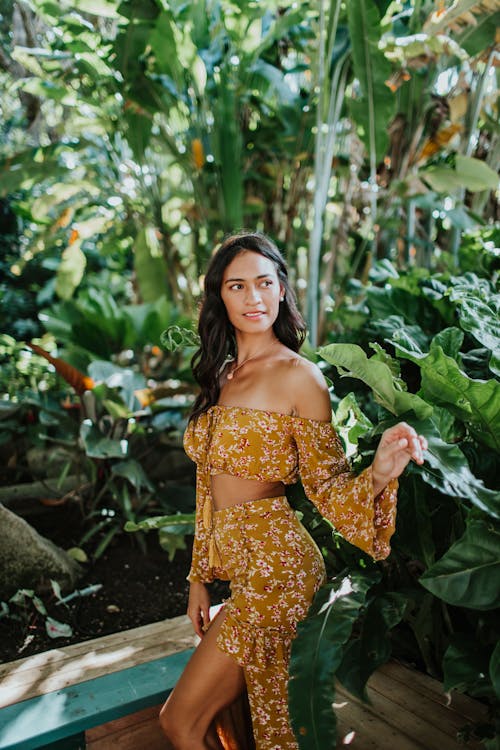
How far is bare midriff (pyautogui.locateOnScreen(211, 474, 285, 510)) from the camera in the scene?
1529 millimetres

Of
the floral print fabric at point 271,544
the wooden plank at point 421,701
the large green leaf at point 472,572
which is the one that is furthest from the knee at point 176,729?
the large green leaf at point 472,572

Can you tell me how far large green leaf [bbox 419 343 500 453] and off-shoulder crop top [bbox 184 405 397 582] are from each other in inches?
9.8

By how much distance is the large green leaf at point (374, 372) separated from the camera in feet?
4.25

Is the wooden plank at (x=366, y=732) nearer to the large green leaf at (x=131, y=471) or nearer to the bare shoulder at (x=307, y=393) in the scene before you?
the bare shoulder at (x=307, y=393)

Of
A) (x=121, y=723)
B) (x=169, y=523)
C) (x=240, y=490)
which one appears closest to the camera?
(x=240, y=490)

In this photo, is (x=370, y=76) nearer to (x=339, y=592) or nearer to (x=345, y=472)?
(x=345, y=472)

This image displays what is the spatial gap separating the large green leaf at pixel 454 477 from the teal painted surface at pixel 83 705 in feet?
3.42

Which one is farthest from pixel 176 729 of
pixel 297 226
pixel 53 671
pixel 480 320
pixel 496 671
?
pixel 297 226

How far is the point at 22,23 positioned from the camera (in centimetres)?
500

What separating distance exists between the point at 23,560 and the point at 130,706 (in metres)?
0.97

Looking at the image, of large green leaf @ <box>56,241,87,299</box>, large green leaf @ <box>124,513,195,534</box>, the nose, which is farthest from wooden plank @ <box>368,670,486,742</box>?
large green leaf @ <box>56,241,87,299</box>

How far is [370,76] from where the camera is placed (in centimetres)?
307

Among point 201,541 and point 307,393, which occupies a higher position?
point 307,393

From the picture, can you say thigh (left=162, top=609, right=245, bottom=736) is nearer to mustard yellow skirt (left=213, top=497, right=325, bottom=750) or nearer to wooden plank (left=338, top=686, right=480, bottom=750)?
mustard yellow skirt (left=213, top=497, right=325, bottom=750)
